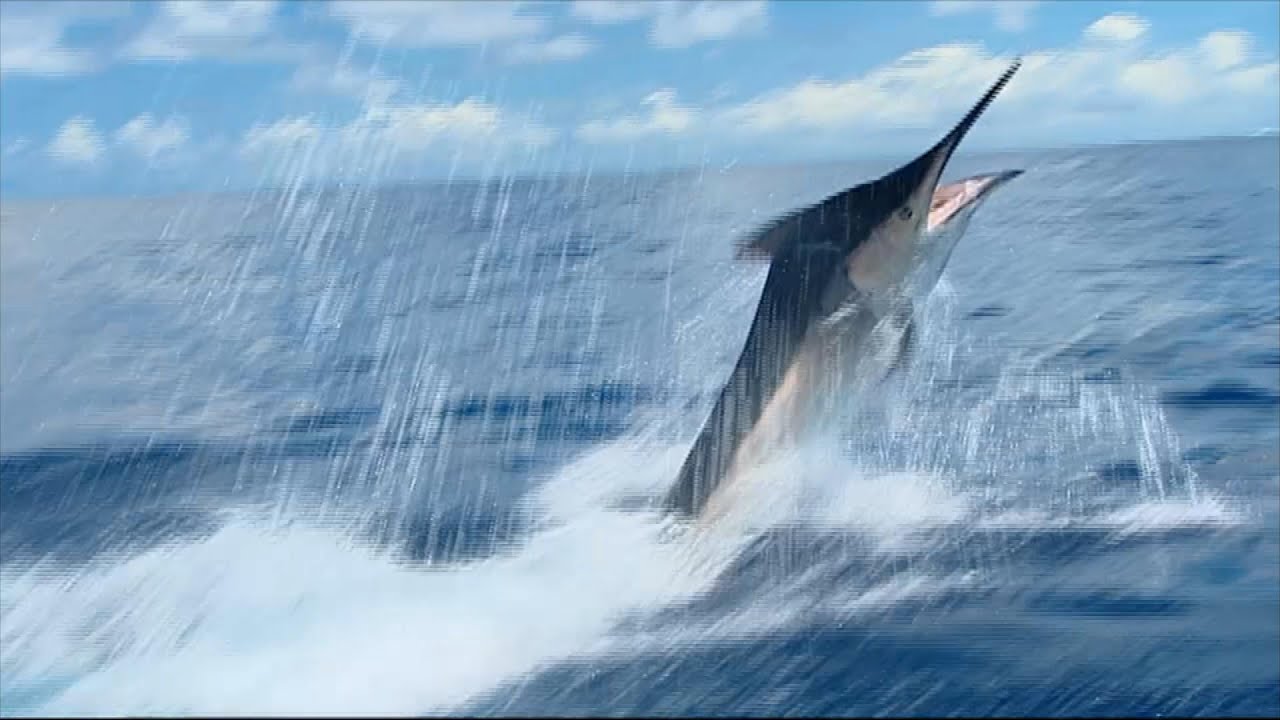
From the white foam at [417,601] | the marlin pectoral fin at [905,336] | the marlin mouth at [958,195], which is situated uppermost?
the marlin mouth at [958,195]

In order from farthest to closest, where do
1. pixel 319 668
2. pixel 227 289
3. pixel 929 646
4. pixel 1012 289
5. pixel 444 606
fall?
pixel 227 289
pixel 1012 289
pixel 444 606
pixel 929 646
pixel 319 668

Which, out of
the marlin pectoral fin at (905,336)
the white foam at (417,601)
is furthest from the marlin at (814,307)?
the white foam at (417,601)

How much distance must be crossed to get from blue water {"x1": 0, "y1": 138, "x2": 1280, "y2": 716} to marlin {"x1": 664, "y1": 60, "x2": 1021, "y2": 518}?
57 cm

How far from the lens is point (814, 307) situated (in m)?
11.6

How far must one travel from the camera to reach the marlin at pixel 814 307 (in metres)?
11.4

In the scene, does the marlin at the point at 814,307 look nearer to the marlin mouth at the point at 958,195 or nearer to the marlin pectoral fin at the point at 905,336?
A: the marlin mouth at the point at 958,195

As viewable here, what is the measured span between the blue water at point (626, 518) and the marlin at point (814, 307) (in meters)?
0.57

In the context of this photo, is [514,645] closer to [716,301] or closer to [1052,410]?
[1052,410]

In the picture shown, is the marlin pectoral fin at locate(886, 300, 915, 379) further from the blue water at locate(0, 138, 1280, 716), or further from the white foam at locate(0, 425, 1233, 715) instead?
the white foam at locate(0, 425, 1233, 715)

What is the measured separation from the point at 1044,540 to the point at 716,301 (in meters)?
16.6

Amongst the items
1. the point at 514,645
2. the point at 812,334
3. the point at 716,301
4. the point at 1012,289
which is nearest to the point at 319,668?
the point at 514,645

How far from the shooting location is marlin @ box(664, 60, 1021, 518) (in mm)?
11438

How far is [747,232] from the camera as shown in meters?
11.7

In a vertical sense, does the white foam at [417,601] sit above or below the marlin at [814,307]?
below
